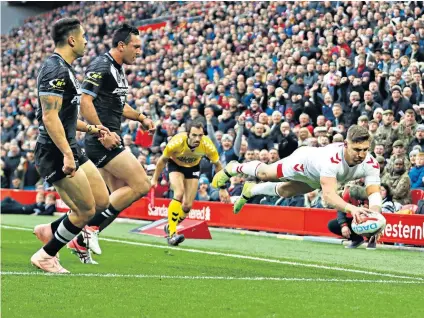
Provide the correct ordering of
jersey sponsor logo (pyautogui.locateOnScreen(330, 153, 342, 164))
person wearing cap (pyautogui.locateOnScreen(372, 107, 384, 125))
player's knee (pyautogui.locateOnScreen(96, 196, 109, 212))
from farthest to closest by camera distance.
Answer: person wearing cap (pyautogui.locateOnScreen(372, 107, 384, 125)) < jersey sponsor logo (pyautogui.locateOnScreen(330, 153, 342, 164)) < player's knee (pyautogui.locateOnScreen(96, 196, 109, 212))

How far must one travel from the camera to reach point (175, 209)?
16.4 m

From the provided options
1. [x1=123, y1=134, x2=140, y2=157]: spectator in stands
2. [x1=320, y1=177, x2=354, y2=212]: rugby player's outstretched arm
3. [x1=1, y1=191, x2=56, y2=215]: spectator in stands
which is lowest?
[x1=1, y1=191, x2=56, y2=215]: spectator in stands

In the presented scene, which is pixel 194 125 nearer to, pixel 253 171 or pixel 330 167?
pixel 253 171

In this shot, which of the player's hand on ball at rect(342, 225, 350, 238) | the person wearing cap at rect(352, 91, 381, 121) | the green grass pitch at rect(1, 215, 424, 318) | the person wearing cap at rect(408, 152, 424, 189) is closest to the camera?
the green grass pitch at rect(1, 215, 424, 318)

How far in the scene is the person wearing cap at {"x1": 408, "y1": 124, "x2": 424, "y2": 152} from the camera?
1792cm

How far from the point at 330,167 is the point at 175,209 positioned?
566 centimetres

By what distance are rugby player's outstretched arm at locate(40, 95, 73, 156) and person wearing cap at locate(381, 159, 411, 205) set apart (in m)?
8.53

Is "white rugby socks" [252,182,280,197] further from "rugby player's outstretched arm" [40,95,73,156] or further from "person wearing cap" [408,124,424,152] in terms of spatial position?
"person wearing cap" [408,124,424,152]

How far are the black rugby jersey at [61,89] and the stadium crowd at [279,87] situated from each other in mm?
7223

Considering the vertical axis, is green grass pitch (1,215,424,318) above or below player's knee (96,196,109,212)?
below

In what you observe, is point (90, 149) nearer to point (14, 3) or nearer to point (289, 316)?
point (289, 316)

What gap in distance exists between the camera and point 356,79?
20688mm

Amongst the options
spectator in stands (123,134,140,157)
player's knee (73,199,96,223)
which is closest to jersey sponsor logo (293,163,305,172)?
player's knee (73,199,96,223)

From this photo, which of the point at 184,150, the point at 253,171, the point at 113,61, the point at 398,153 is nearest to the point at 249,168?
the point at 253,171
